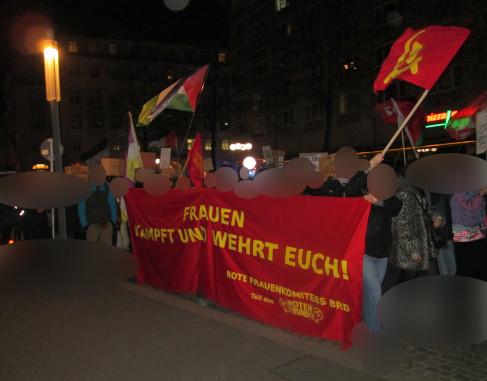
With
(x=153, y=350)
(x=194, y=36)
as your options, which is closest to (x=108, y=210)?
(x=153, y=350)

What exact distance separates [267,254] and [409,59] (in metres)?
2.44

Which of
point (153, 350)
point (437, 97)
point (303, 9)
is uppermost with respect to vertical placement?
point (303, 9)

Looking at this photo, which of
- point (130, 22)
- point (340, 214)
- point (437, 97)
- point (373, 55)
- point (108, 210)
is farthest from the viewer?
point (130, 22)

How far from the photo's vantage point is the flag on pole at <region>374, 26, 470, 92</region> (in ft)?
13.1

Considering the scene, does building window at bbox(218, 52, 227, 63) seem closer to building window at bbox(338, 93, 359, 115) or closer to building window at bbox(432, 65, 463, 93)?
building window at bbox(338, 93, 359, 115)

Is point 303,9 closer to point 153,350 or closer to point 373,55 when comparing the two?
point 373,55

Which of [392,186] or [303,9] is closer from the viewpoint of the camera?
[392,186]

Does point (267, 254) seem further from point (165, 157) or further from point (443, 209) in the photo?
point (165, 157)

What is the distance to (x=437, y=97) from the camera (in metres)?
22.6

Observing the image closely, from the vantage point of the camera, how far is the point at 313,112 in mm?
31609

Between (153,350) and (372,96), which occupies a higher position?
(372,96)

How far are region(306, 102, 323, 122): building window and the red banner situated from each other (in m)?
25.0

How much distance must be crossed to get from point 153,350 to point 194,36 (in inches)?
2475

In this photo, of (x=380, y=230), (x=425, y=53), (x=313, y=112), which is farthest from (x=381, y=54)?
Result: (x=380, y=230)
